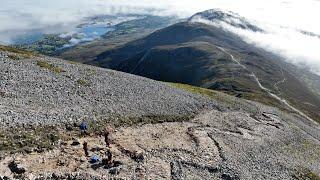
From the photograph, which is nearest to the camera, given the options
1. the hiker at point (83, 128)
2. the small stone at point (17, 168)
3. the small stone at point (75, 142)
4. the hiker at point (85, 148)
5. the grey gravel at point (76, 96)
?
the small stone at point (17, 168)

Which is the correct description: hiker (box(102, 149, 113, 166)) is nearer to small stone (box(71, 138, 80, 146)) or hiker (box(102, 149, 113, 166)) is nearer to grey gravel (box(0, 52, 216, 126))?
small stone (box(71, 138, 80, 146))

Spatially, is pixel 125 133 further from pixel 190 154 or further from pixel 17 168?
pixel 17 168

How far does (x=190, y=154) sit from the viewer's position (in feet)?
202

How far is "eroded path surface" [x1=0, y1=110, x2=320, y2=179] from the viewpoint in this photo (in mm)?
50812

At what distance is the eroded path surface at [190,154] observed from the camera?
2000 inches

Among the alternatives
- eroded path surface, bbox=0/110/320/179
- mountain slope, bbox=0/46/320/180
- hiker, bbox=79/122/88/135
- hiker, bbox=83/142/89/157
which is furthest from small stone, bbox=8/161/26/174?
hiker, bbox=79/122/88/135

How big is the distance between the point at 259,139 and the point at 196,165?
23205mm

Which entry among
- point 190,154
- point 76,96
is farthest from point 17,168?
point 76,96

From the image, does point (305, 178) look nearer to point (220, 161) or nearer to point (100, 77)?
point (220, 161)

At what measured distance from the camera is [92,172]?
50.4 m

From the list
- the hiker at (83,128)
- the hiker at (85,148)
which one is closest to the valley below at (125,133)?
the hiker at (85,148)

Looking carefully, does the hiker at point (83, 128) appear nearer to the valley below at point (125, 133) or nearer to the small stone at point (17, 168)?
the valley below at point (125, 133)

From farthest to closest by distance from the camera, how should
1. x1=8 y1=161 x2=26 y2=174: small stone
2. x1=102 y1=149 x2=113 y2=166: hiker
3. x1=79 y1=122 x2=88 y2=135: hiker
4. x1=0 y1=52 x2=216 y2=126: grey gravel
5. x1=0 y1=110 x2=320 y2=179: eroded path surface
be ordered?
1. x1=0 y1=52 x2=216 y2=126: grey gravel
2. x1=79 y1=122 x2=88 y2=135: hiker
3. x1=102 y1=149 x2=113 y2=166: hiker
4. x1=0 y1=110 x2=320 y2=179: eroded path surface
5. x1=8 y1=161 x2=26 y2=174: small stone

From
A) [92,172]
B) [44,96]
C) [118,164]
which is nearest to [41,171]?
[92,172]
